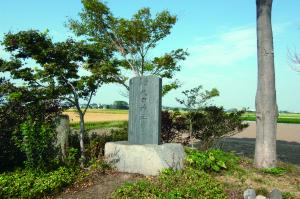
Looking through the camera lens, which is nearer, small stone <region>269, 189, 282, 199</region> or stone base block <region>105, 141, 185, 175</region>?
small stone <region>269, 189, 282, 199</region>

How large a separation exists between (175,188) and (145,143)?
7.95 feet

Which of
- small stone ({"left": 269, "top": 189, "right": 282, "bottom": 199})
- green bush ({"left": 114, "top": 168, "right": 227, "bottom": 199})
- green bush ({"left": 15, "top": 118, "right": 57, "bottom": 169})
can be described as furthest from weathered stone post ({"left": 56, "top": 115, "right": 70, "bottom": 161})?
small stone ({"left": 269, "top": 189, "right": 282, "bottom": 199})

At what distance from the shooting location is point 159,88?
9922 mm

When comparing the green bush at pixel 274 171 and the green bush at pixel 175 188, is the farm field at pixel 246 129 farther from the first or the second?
the green bush at pixel 274 171

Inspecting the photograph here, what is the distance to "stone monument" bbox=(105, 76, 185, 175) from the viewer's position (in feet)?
31.2

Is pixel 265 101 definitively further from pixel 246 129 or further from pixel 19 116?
pixel 246 129

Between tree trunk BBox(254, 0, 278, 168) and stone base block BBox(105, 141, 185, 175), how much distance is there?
2286 mm

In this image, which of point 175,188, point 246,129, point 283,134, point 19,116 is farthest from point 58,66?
point 246,129

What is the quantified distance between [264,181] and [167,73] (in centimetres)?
1313

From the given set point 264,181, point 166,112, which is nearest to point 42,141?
point 264,181

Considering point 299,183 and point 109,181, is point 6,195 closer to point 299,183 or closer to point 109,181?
point 109,181

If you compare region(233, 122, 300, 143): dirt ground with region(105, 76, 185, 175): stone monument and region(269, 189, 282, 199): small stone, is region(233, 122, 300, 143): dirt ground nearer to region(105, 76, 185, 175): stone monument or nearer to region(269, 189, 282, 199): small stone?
region(105, 76, 185, 175): stone monument

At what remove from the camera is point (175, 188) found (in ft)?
25.6

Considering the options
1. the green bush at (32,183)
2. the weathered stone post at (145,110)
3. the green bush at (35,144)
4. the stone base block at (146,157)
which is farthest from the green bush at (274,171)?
the green bush at (35,144)
